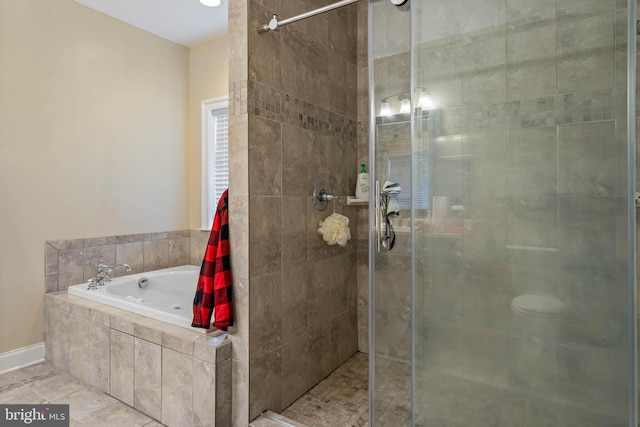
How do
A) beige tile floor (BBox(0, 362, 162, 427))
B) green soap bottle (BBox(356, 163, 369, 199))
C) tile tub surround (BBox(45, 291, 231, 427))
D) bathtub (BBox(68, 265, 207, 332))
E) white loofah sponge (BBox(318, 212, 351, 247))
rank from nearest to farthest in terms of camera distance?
tile tub surround (BBox(45, 291, 231, 427))
beige tile floor (BBox(0, 362, 162, 427))
white loofah sponge (BBox(318, 212, 351, 247))
bathtub (BBox(68, 265, 207, 332))
green soap bottle (BBox(356, 163, 369, 199))

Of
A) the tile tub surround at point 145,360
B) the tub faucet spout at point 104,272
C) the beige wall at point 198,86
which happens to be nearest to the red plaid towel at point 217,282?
the tile tub surround at point 145,360

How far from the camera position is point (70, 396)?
6.72ft

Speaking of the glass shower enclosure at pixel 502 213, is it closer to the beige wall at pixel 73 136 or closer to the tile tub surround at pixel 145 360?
→ the tile tub surround at pixel 145 360

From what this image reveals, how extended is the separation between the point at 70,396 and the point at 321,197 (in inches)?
75.8

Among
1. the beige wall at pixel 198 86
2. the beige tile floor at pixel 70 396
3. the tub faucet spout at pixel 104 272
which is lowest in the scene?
the beige tile floor at pixel 70 396

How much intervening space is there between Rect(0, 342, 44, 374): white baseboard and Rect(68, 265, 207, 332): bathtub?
1.54 ft

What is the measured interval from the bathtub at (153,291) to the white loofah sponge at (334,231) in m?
1.06

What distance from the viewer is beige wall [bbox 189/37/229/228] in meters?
3.30

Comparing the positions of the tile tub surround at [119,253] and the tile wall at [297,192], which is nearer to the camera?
the tile wall at [297,192]

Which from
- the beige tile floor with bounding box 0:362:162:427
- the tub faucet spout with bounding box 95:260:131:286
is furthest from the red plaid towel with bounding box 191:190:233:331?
the tub faucet spout with bounding box 95:260:131:286

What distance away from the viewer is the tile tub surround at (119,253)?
2.58m

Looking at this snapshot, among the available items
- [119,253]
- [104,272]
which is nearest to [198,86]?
[119,253]

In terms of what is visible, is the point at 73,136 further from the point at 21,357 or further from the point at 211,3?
the point at 21,357

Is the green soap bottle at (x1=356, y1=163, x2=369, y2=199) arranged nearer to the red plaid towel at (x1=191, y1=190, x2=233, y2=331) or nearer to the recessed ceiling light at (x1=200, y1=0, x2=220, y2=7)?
the red plaid towel at (x1=191, y1=190, x2=233, y2=331)
